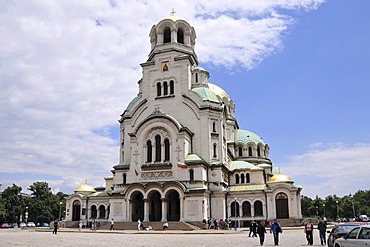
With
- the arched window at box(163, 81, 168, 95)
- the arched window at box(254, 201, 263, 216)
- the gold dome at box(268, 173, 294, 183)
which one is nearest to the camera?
the arched window at box(254, 201, 263, 216)

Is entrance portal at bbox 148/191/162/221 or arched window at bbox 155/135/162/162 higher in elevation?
arched window at bbox 155/135/162/162

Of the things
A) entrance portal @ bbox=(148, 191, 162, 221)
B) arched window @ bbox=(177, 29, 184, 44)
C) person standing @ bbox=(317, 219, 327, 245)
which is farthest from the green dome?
person standing @ bbox=(317, 219, 327, 245)

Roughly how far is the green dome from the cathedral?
395 inches

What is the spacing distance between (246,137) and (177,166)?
21.9m

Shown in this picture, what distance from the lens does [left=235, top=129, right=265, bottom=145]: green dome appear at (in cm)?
6575

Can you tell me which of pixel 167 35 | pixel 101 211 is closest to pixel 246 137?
pixel 167 35

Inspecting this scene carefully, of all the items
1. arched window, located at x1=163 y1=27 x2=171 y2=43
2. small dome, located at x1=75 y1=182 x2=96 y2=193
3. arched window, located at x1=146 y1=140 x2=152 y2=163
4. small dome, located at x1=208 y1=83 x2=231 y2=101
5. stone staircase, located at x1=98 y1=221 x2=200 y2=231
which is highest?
arched window, located at x1=163 y1=27 x2=171 y2=43

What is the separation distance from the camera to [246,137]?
6638 cm

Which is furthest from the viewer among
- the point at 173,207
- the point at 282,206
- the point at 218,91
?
the point at 218,91

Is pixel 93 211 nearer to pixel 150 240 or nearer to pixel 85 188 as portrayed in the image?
pixel 85 188

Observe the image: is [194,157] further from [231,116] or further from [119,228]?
[231,116]

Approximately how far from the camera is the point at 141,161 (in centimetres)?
4972

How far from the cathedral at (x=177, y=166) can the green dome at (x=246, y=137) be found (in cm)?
1005

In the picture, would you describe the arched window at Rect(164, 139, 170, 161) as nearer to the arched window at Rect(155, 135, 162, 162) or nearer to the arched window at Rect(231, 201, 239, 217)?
the arched window at Rect(155, 135, 162, 162)
